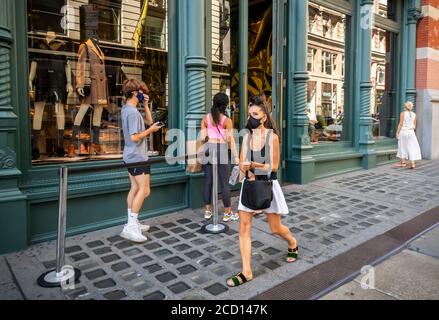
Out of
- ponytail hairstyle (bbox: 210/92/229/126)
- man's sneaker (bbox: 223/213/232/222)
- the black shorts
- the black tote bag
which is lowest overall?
man's sneaker (bbox: 223/213/232/222)

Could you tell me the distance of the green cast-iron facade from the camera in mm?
4094

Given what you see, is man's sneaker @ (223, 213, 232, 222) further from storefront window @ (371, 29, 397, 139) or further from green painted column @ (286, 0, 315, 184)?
storefront window @ (371, 29, 397, 139)

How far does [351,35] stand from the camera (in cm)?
934

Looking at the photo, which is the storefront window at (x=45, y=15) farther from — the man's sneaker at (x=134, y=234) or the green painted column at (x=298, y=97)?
the green painted column at (x=298, y=97)

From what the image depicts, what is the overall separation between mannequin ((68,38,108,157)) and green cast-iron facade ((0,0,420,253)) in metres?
0.57

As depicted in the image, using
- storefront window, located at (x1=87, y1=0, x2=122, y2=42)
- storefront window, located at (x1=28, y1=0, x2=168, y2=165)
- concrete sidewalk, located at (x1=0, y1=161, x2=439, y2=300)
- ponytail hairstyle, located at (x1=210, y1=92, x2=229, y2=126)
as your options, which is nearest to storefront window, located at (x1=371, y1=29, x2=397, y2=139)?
concrete sidewalk, located at (x1=0, y1=161, x2=439, y2=300)

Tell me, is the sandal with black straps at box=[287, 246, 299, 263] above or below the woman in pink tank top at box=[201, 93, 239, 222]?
below

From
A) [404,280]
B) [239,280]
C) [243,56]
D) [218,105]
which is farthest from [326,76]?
[239,280]

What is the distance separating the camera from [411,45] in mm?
11250

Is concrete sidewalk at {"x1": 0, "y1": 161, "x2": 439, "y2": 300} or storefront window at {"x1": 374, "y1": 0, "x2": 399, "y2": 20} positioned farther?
storefront window at {"x1": 374, "y1": 0, "x2": 399, "y2": 20}

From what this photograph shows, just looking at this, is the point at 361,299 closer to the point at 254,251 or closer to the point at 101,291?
the point at 254,251

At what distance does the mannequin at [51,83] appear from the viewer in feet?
15.5

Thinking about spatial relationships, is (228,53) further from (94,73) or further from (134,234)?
(134,234)
